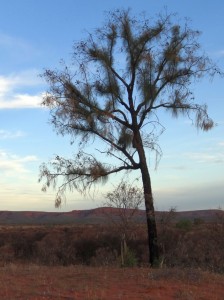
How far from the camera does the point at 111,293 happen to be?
12.0 meters

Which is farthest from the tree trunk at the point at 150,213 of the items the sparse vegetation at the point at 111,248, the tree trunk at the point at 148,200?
the sparse vegetation at the point at 111,248

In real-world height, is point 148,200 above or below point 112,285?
above

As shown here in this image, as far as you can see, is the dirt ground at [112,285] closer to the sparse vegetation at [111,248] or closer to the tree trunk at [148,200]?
the tree trunk at [148,200]

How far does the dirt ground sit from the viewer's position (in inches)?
464

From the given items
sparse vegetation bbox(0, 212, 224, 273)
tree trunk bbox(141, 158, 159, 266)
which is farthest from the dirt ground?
sparse vegetation bbox(0, 212, 224, 273)

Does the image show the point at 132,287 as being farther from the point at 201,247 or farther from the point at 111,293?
the point at 201,247

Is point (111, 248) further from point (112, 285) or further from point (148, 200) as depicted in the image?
point (112, 285)

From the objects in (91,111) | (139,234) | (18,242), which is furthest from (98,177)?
(18,242)

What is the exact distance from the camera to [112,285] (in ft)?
43.4

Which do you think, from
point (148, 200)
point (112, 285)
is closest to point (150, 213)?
point (148, 200)

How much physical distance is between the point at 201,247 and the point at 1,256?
13.4m

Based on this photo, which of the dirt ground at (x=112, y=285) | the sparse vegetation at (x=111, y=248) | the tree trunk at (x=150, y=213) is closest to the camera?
the dirt ground at (x=112, y=285)

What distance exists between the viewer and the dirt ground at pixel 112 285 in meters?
11.8

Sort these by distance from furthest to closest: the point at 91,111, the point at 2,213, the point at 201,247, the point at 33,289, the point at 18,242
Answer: the point at 2,213
the point at 18,242
the point at 201,247
the point at 91,111
the point at 33,289
